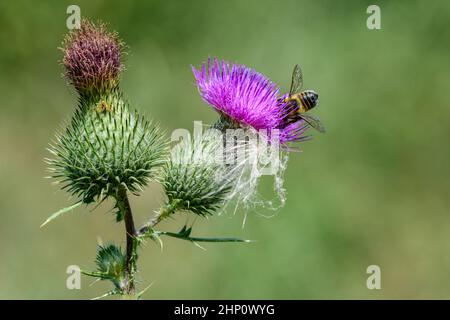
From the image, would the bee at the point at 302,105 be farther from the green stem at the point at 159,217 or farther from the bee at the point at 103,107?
the bee at the point at 103,107

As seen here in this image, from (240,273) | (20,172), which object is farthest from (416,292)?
(20,172)

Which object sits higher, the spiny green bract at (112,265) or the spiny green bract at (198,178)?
the spiny green bract at (198,178)

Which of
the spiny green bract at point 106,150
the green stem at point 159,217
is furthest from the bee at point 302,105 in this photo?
the green stem at point 159,217

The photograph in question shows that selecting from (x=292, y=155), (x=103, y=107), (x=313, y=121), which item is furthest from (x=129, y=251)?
(x=292, y=155)

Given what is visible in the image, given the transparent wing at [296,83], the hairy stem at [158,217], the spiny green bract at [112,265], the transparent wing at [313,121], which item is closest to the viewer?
the spiny green bract at [112,265]

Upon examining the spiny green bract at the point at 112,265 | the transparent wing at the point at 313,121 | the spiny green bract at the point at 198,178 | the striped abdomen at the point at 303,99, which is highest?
the striped abdomen at the point at 303,99

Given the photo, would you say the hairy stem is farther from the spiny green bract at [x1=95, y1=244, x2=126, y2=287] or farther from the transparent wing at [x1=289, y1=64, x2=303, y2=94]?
the transparent wing at [x1=289, y1=64, x2=303, y2=94]
